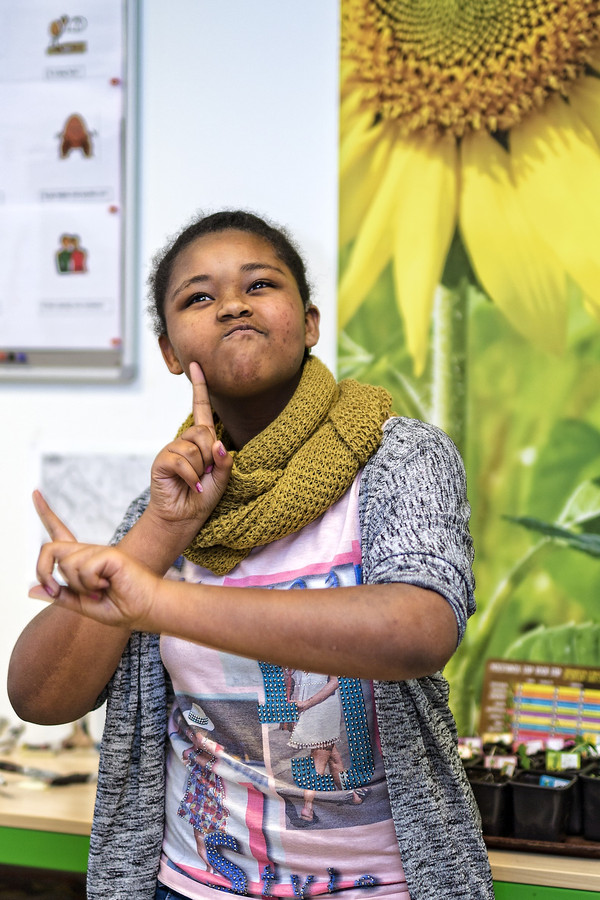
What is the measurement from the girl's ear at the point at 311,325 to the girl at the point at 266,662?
2cm

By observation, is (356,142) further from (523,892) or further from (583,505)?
(523,892)

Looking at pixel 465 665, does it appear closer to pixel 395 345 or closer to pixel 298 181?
pixel 395 345

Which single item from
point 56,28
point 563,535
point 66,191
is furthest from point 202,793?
point 56,28

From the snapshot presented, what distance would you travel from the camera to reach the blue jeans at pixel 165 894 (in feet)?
3.87

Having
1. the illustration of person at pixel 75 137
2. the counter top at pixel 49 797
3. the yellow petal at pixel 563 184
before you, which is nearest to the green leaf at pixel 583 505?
the yellow petal at pixel 563 184

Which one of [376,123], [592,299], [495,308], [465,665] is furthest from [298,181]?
[465,665]

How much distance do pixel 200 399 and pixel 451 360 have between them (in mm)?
682

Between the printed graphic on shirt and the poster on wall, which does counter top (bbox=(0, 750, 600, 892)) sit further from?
the poster on wall

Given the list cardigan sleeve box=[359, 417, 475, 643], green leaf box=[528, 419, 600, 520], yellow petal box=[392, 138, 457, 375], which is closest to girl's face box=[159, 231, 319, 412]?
cardigan sleeve box=[359, 417, 475, 643]

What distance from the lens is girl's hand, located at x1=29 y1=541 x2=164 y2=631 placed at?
2.84 ft

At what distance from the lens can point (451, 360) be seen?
177 cm

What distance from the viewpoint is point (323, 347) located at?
72.8 inches

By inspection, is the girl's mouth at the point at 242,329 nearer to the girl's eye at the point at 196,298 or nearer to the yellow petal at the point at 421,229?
the girl's eye at the point at 196,298

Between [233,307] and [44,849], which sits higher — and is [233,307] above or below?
above
